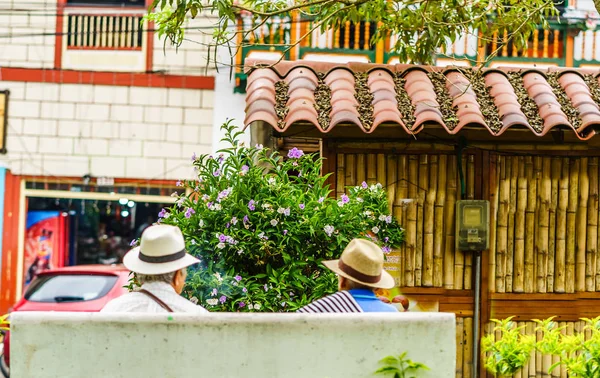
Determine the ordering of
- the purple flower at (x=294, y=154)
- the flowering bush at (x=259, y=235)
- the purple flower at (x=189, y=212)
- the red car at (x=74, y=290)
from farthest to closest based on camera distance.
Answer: the red car at (x=74, y=290), the purple flower at (x=294, y=154), the purple flower at (x=189, y=212), the flowering bush at (x=259, y=235)

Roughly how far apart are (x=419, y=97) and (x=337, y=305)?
2.88 metres

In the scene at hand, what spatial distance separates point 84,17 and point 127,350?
13.8 meters

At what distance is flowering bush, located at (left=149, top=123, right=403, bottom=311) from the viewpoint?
5.85 metres

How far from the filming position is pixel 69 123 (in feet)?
56.5

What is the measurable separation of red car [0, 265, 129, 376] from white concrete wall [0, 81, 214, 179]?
5.83m

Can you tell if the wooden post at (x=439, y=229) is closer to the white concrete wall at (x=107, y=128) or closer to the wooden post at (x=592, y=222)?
the wooden post at (x=592, y=222)

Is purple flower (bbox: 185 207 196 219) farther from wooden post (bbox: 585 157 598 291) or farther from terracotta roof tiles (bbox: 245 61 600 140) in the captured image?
wooden post (bbox: 585 157 598 291)

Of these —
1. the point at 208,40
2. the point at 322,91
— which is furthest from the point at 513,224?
the point at 208,40

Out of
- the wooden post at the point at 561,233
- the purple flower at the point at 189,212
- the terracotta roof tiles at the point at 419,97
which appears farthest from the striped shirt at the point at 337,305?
the wooden post at the point at 561,233

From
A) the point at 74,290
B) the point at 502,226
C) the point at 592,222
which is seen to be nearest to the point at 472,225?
the point at 502,226

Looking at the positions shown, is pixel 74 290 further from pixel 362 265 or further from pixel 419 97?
pixel 362 265

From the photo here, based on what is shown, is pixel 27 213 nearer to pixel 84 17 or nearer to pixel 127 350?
pixel 84 17

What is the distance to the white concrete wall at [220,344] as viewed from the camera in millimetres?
4461

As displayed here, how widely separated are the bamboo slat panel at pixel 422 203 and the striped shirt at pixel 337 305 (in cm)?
259
